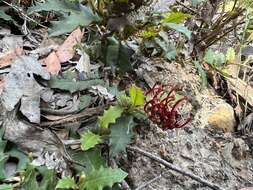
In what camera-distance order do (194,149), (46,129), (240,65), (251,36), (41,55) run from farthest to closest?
(251,36) → (240,65) → (41,55) → (194,149) → (46,129)

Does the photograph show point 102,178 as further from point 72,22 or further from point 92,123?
point 72,22

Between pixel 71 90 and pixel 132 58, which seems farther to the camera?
pixel 132 58

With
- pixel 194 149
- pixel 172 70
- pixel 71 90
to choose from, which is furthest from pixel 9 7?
pixel 194 149

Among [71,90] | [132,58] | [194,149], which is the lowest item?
[194,149]

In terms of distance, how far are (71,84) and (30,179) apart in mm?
431

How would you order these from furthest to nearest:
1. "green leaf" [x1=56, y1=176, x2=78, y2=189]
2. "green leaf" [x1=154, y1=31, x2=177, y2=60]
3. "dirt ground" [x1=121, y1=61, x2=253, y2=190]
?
"green leaf" [x1=154, y1=31, x2=177, y2=60] < "dirt ground" [x1=121, y1=61, x2=253, y2=190] < "green leaf" [x1=56, y1=176, x2=78, y2=189]

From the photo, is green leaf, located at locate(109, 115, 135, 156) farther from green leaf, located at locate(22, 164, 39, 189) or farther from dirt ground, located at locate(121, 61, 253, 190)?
green leaf, located at locate(22, 164, 39, 189)

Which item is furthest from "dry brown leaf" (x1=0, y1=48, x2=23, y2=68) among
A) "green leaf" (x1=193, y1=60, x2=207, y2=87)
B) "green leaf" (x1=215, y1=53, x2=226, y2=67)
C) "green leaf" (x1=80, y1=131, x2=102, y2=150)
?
"green leaf" (x1=215, y1=53, x2=226, y2=67)

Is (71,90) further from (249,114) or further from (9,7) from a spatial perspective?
(249,114)

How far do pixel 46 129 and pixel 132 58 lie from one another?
512 mm

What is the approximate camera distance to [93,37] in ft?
6.41

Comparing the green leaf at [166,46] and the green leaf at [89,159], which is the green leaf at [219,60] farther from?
the green leaf at [89,159]

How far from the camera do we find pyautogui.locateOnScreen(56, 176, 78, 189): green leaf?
1440 mm

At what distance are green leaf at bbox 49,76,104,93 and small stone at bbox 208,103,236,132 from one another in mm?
486
